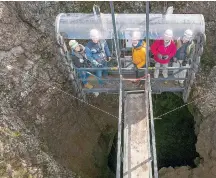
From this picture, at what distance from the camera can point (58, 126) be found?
8914 millimetres

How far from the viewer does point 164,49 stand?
7.73 metres

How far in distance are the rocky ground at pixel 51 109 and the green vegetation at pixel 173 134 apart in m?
1.19

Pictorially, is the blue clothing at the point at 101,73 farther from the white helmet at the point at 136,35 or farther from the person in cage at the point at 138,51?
the white helmet at the point at 136,35

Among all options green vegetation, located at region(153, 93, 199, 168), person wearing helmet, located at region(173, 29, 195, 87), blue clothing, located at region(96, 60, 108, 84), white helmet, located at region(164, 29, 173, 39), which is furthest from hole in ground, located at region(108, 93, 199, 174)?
white helmet, located at region(164, 29, 173, 39)

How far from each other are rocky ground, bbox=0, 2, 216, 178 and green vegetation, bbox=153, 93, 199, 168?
1.19m

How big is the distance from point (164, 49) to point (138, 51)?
0.62m

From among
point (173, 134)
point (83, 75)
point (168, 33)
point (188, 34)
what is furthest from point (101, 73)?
point (173, 134)

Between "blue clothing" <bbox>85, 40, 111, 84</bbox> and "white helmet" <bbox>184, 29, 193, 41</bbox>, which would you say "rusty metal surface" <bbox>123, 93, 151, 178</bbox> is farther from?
"white helmet" <bbox>184, 29, 193, 41</bbox>

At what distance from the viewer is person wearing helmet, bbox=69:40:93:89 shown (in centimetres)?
767

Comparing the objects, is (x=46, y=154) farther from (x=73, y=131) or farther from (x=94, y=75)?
(x=94, y=75)

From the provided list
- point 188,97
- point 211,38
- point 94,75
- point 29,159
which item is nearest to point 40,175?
point 29,159

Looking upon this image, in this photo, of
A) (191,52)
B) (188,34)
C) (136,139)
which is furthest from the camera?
(191,52)

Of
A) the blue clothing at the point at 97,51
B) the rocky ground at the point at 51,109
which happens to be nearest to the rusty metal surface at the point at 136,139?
the blue clothing at the point at 97,51

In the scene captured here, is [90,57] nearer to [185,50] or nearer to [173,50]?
[173,50]
